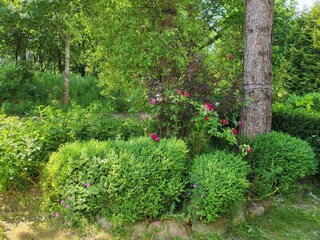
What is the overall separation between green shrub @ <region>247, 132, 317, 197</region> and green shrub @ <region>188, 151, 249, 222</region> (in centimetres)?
65

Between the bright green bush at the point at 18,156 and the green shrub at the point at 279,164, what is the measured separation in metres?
2.49

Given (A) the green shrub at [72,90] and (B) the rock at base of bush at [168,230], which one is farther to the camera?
(A) the green shrub at [72,90]

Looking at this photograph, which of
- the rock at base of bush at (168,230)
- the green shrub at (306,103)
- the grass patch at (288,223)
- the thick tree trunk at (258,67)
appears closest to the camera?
the rock at base of bush at (168,230)

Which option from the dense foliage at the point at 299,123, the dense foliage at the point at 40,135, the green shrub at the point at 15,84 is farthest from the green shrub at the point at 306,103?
the green shrub at the point at 15,84

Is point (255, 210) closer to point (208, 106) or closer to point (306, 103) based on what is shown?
point (208, 106)

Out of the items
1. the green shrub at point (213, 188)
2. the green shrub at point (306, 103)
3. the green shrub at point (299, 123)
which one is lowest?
the green shrub at point (213, 188)

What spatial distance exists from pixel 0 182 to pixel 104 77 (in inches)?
151

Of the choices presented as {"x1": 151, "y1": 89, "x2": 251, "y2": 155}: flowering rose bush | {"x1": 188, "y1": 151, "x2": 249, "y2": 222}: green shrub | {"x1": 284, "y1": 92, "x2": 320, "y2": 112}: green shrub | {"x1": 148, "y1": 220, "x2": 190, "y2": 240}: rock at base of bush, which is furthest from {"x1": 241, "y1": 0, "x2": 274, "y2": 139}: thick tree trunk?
{"x1": 148, "y1": 220, "x2": 190, "y2": 240}: rock at base of bush

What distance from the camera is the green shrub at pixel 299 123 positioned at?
13.6ft

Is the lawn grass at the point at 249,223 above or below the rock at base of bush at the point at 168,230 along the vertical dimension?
below

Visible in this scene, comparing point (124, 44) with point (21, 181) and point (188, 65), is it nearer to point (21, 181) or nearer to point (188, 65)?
point (188, 65)

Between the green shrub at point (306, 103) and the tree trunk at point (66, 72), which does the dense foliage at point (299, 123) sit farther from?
the tree trunk at point (66, 72)

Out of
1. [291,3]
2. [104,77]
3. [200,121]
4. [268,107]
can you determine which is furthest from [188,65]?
[291,3]

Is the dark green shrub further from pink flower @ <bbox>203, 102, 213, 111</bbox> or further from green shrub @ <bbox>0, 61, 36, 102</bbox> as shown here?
pink flower @ <bbox>203, 102, 213, 111</bbox>
